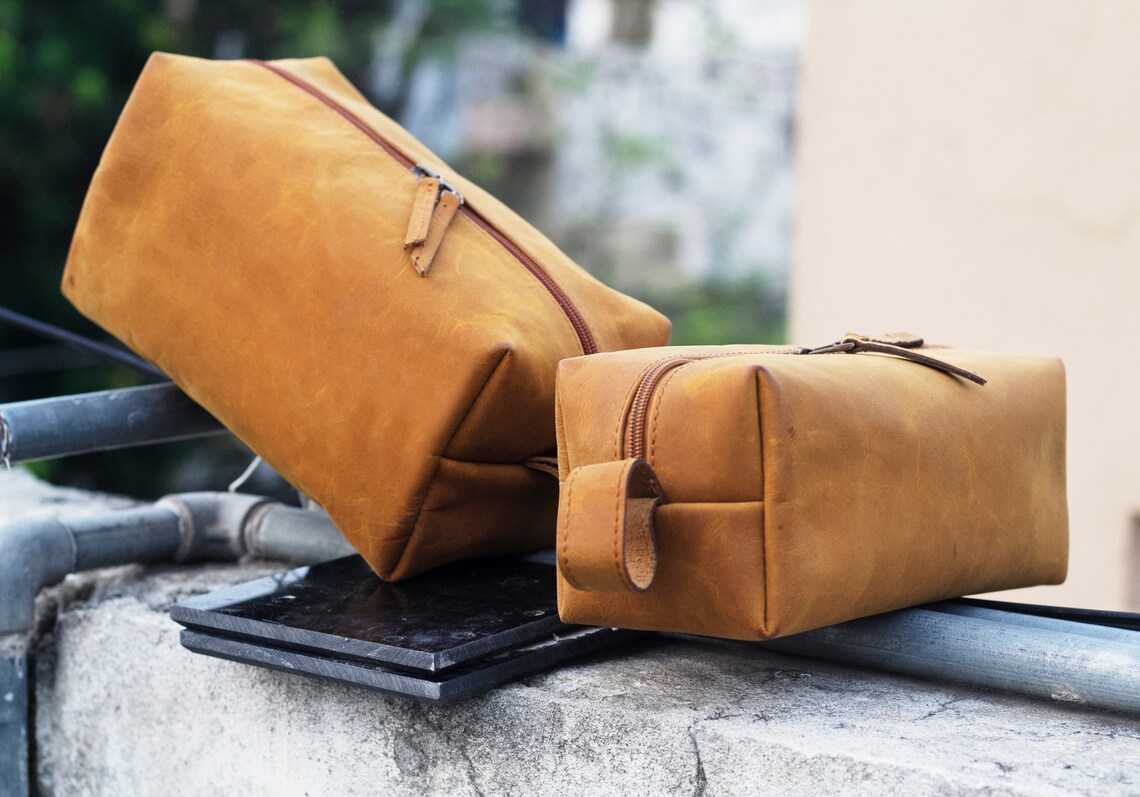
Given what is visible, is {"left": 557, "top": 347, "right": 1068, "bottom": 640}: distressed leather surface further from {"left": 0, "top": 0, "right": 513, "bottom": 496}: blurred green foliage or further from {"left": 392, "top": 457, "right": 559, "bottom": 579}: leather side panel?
{"left": 0, "top": 0, "right": 513, "bottom": 496}: blurred green foliage

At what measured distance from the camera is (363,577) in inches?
39.2

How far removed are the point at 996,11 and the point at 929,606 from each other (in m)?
1.48

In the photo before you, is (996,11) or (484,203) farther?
(996,11)

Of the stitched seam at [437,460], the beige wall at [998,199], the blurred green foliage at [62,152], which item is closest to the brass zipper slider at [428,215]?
the stitched seam at [437,460]

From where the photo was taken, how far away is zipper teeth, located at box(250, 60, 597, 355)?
95 cm

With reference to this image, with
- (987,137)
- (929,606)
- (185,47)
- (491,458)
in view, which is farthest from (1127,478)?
(185,47)

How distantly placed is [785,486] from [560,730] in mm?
236

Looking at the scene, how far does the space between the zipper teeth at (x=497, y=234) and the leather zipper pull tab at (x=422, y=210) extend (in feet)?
0.12

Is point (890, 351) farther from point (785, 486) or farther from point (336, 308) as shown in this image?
point (336, 308)

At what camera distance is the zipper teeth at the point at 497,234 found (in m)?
0.95

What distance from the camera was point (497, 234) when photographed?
1004mm

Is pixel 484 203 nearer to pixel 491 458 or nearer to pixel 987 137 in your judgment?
pixel 491 458

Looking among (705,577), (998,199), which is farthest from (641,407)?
(998,199)

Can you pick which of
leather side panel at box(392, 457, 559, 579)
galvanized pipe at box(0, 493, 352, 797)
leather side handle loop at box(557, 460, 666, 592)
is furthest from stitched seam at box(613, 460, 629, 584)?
galvanized pipe at box(0, 493, 352, 797)
